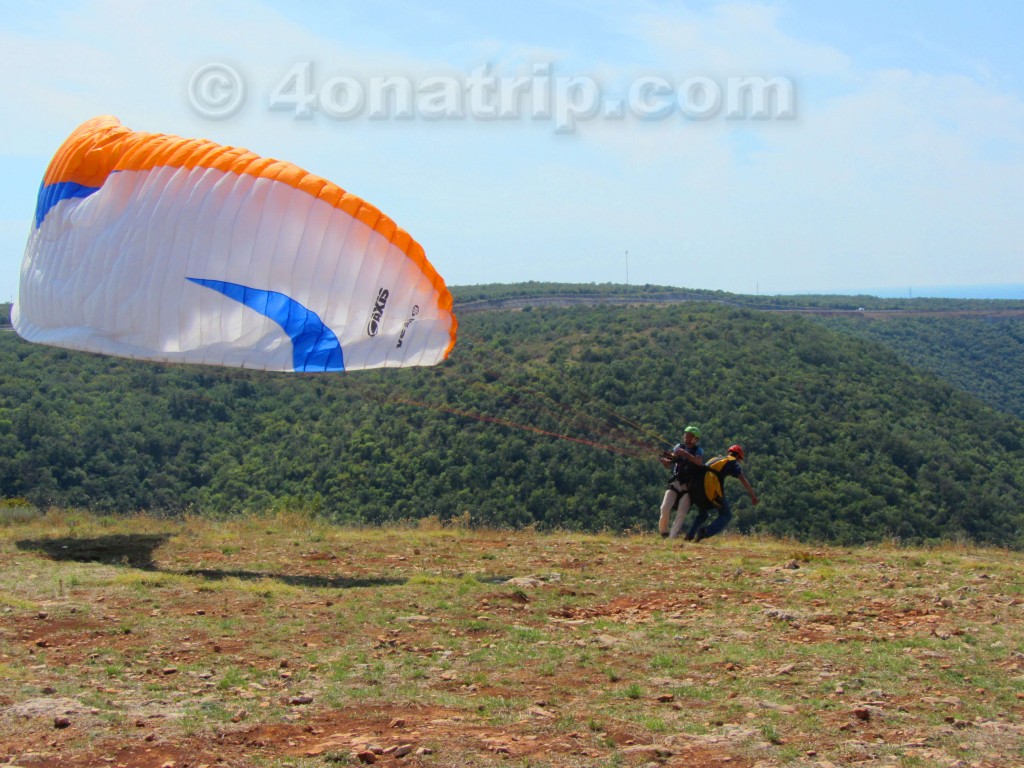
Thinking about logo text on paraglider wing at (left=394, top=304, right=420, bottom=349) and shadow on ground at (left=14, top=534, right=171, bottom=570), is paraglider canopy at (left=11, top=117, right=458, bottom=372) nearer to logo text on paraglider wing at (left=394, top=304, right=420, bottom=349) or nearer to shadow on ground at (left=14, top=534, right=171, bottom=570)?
logo text on paraglider wing at (left=394, top=304, right=420, bottom=349)

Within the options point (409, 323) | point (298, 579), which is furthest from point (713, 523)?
point (298, 579)

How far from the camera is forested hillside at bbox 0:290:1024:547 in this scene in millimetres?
23375

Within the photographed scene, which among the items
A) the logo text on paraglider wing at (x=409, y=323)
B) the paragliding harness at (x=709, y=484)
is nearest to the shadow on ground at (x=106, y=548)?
the logo text on paraglider wing at (x=409, y=323)

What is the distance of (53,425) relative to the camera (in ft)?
85.9

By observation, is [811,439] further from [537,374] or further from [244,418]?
[244,418]

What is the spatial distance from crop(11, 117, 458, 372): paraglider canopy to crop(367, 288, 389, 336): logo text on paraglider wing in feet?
0.05

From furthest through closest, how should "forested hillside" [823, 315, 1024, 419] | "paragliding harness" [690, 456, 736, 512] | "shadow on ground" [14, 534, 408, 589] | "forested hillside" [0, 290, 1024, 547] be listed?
"forested hillside" [823, 315, 1024, 419]
"forested hillside" [0, 290, 1024, 547]
"paragliding harness" [690, 456, 736, 512]
"shadow on ground" [14, 534, 408, 589]

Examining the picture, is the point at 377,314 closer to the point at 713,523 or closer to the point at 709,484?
the point at 709,484

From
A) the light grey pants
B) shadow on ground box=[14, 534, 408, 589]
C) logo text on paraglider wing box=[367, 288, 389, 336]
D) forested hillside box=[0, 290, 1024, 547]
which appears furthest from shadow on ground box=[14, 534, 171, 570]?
the light grey pants

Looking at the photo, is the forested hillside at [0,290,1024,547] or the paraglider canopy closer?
the paraglider canopy

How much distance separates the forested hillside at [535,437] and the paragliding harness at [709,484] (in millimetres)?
6320

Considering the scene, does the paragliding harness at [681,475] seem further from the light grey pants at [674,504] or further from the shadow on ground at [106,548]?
the shadow on ground at [106,548]

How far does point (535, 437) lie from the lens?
86.9 ft

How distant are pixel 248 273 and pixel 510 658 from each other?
217 inches
